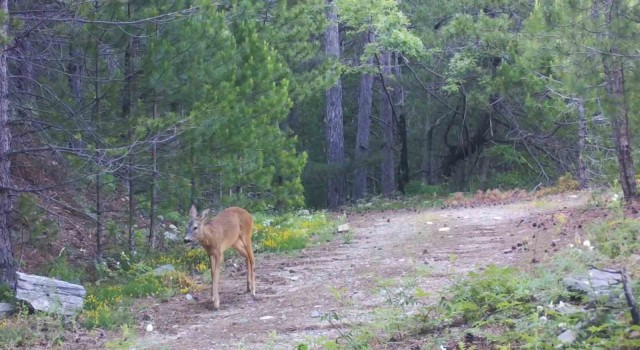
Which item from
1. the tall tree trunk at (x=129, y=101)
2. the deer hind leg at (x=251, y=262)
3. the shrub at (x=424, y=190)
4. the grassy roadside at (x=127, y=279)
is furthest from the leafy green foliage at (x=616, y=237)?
the shrub at (x=424, y=190)

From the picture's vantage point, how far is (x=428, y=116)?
1398 inches

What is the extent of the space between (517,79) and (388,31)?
508 cm

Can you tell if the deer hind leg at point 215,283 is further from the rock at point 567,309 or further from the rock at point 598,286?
the rock at point 567,309

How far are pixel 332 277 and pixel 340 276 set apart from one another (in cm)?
13

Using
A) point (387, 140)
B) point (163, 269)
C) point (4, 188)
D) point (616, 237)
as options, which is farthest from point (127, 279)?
point (387, 140)

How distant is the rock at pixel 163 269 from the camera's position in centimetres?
1322

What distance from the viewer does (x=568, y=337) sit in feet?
20.3

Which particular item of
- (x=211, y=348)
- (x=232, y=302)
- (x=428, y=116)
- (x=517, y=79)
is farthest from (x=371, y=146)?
(x=211, y=348)

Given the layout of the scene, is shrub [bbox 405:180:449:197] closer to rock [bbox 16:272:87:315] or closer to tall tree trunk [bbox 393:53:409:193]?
tall tree trunk [bbox 393:53:409:193]

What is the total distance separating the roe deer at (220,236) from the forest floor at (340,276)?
1.06ft

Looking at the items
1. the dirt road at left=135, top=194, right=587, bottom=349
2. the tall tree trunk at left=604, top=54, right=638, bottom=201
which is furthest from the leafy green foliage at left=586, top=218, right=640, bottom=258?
the tall tree trunk at left=604, top=54, right=638, bottom=201

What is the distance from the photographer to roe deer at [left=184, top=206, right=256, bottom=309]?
1179cm

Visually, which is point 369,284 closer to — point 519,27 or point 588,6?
point 588,6

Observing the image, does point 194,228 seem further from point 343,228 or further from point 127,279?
point 343,228
